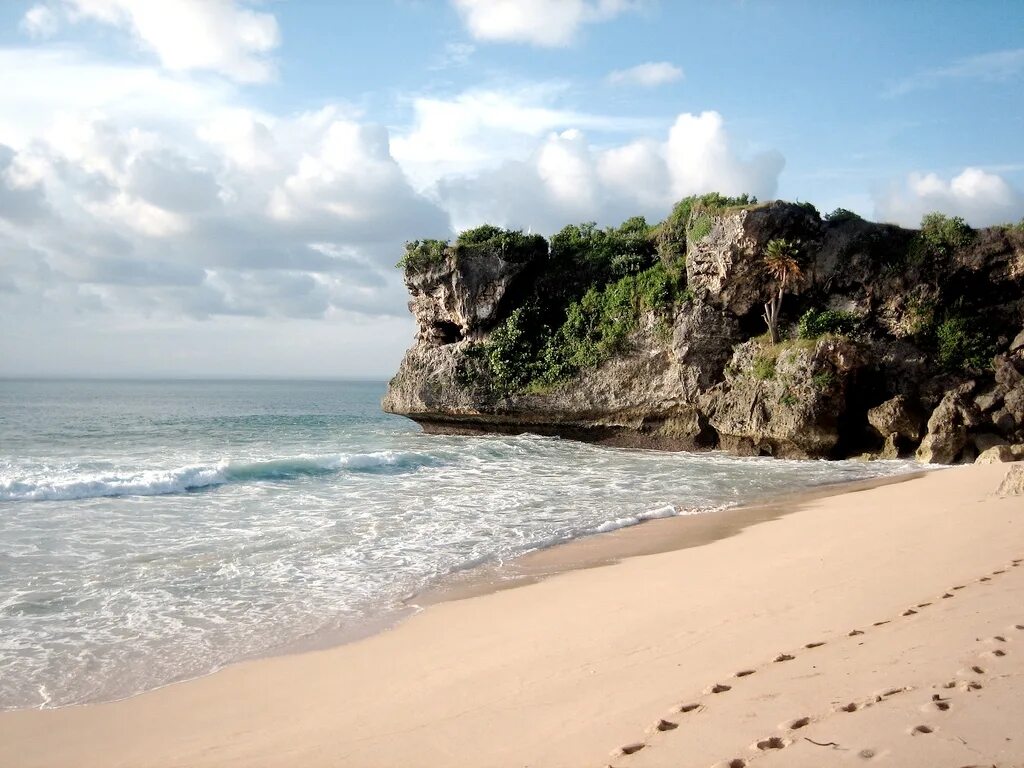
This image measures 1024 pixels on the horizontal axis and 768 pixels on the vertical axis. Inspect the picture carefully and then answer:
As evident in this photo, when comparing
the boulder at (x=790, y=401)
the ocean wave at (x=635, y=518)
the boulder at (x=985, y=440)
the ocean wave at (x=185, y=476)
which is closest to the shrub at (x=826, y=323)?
the boulder at (x=790, y=401)

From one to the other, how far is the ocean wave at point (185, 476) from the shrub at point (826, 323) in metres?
12.0

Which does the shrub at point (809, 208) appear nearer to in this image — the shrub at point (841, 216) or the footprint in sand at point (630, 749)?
the shrub at point (841, 216)

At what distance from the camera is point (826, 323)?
71.0 feet

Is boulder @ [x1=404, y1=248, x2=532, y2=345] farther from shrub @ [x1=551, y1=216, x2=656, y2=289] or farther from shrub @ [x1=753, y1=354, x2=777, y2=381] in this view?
shrub @ [x1=753, y1=354, x2=777, y2=381]

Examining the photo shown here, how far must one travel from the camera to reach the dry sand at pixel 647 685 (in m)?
3.53

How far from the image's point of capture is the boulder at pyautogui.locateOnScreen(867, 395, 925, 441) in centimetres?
1906

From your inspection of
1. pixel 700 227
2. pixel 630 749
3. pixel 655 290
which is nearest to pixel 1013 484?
pixel 630 749

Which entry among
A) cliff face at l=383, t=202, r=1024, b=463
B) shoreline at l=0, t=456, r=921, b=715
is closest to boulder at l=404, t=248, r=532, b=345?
cliff face at l=383, t=202, r=1024, b=463

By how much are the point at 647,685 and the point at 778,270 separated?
1892cm

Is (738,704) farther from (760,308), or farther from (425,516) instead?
(760,308)

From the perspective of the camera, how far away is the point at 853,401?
2062cm

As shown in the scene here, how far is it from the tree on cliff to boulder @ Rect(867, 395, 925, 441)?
3.84 metres

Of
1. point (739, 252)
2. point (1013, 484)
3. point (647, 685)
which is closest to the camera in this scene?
point (647, 685)

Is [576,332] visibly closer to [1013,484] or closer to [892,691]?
[1013,484]
